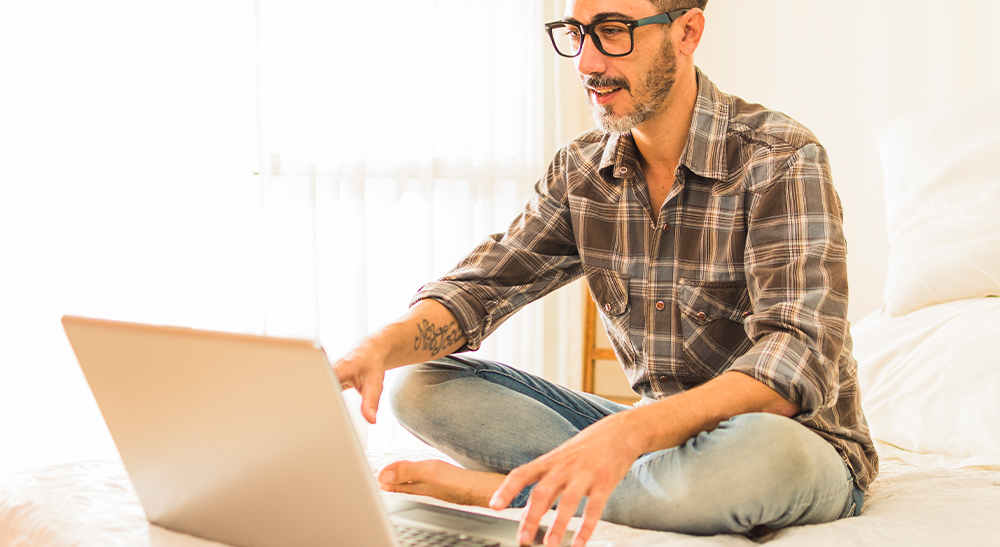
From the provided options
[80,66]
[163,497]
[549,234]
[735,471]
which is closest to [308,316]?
[80,66]

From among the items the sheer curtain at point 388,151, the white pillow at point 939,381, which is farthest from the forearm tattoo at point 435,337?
the sheer curtain at point 388,151

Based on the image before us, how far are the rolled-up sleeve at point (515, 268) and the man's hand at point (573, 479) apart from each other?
48 centimetres

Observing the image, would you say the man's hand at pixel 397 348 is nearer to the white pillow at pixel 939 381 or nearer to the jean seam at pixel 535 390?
the jean seam at pixel 535 390

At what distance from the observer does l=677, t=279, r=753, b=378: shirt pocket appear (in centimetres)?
113

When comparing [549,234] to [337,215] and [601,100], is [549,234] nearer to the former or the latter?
[601,100]

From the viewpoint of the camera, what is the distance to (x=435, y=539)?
75 cm

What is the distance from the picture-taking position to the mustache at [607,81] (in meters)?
1.18

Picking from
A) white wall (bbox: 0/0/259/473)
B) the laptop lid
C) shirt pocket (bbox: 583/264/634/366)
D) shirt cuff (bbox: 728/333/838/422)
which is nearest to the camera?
the laptop lid

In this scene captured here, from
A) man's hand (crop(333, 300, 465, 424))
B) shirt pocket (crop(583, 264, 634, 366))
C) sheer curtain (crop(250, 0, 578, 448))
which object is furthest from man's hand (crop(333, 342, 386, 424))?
sheer curtain (crop(250, 0, 578, 448))

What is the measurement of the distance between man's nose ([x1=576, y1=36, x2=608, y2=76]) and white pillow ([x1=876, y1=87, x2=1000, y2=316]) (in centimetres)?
90

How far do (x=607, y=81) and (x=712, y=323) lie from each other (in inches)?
15.1

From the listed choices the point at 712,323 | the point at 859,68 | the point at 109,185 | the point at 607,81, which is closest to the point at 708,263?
the point at 712,323

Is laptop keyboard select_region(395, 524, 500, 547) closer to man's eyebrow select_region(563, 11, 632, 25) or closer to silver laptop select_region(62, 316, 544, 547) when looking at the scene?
silver laptop select_region(62, 316, 544, 547)

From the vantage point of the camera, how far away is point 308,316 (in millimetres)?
2145
